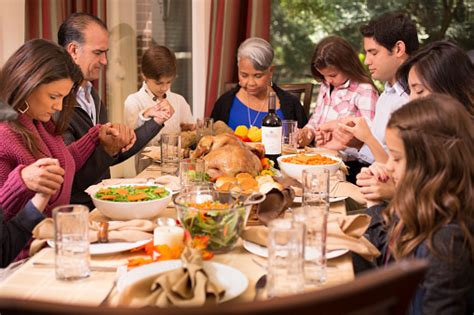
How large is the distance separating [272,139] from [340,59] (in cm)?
122

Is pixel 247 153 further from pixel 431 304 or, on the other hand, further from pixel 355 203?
pixel 431 304

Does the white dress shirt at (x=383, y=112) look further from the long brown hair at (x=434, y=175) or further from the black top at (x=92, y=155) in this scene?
the long brown hair at (x=434, y=175)

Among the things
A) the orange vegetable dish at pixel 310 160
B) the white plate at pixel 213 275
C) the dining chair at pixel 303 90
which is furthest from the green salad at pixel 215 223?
the dining chair at pixel 303 90

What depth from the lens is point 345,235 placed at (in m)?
1.50

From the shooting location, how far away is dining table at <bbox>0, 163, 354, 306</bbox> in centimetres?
123

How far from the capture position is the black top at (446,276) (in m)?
1.27

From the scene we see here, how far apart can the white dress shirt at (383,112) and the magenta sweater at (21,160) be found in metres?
1.36

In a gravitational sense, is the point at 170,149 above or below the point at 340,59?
below

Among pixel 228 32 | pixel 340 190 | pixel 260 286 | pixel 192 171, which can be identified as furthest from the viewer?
pixel 228 32

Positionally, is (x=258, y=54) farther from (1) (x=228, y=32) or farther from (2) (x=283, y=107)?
(1) (x=228, y=32)

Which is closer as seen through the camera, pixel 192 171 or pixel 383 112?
pixel 192 171

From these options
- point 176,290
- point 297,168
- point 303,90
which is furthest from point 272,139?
point 303,90

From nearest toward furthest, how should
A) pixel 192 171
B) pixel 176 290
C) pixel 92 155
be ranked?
pixel 176 290 < pixel 192 171 < pixel 92 155

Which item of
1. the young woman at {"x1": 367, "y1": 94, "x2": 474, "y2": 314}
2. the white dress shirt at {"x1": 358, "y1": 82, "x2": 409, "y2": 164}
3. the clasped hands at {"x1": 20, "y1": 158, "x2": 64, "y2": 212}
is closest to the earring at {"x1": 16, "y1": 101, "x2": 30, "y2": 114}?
the clasped hands at {"x1": 20, "y1": 158, "x2": 64, "y2": 212}
